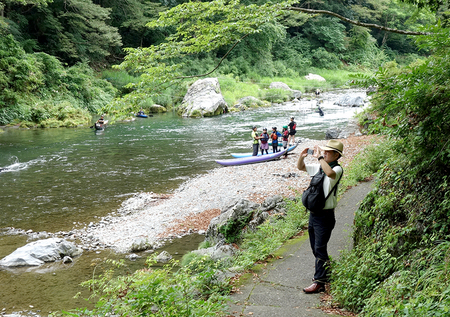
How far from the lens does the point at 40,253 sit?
780 cm

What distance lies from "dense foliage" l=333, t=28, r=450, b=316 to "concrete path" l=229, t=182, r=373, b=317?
47 cm

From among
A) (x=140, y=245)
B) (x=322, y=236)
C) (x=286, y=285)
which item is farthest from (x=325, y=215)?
(x=140, y=245)

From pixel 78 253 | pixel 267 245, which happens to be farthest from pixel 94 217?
pixel 267 245

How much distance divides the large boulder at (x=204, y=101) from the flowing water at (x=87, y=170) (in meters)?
2.54

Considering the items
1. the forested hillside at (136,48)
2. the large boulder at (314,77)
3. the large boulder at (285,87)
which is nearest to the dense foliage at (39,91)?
the forested hillside at (136,48)

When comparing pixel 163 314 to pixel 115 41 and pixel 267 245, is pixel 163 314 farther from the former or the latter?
pixel 115 41

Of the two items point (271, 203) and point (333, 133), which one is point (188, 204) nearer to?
point (271, 203)

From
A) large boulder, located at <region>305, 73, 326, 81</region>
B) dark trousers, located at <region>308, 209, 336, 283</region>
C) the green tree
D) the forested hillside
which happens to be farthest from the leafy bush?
dark trousers, located at <region>308, 209, 336, 283</region>

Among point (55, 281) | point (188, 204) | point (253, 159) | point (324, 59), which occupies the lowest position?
point (55, 281)

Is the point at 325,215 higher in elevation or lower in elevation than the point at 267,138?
higher

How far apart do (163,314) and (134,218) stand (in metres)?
7.21

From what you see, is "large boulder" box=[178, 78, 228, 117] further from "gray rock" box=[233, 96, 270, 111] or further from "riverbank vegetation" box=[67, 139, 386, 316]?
"riverbank vegetation" box=[67, 139, 386, 316]

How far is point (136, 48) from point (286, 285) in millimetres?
6546

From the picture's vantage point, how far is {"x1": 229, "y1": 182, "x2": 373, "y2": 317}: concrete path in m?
3.91
